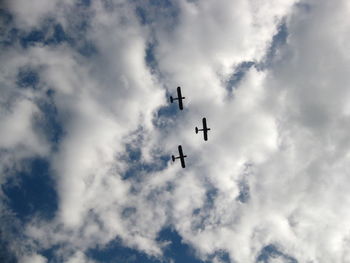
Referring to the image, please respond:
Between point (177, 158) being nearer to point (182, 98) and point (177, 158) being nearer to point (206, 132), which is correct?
point (206, 132)

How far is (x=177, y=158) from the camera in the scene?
9838cm

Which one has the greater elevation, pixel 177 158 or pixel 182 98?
pixel 182 98

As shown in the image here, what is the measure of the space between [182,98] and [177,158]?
19228 mm

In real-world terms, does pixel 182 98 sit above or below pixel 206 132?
above

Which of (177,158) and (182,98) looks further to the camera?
(177,158)

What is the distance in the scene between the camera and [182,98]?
92.4m

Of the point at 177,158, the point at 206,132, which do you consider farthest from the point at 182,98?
the point at 177,158

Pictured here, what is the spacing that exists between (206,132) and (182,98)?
1269cm

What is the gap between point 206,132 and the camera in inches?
3738
